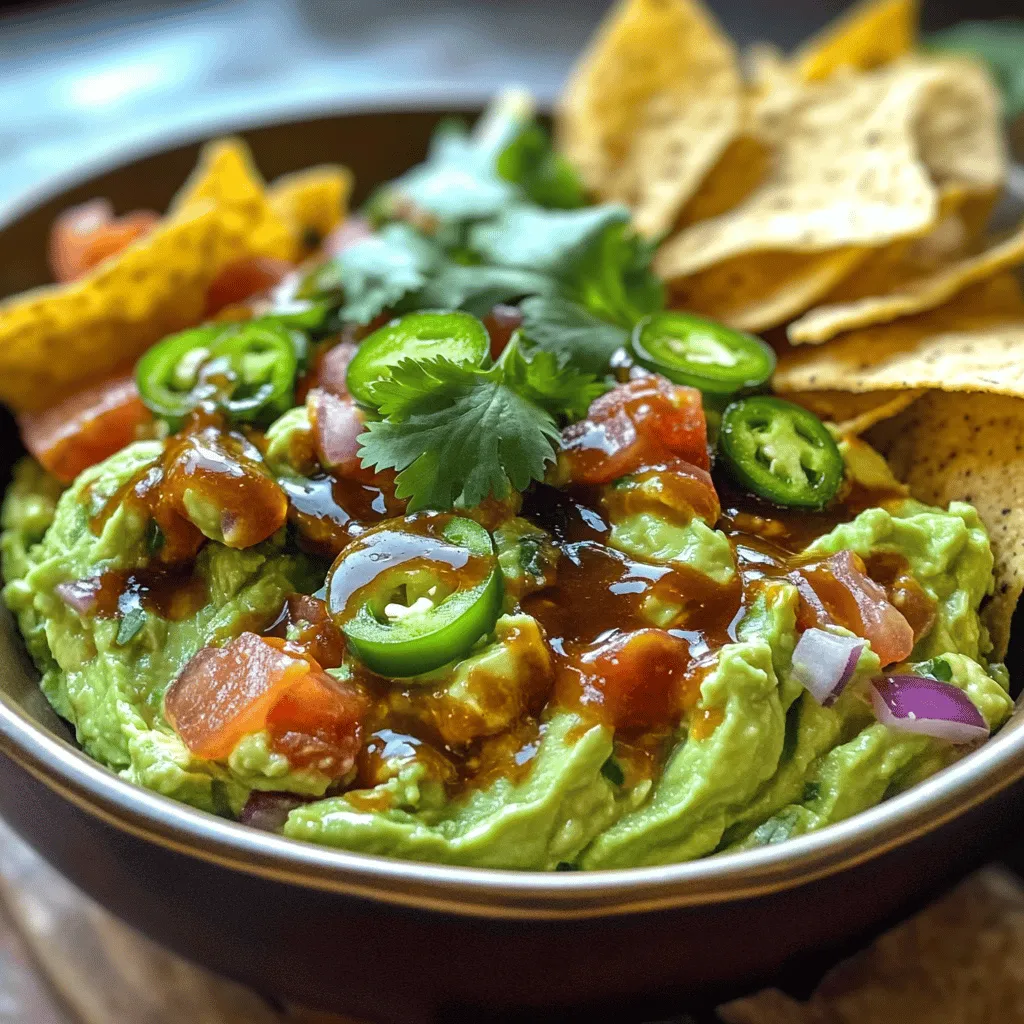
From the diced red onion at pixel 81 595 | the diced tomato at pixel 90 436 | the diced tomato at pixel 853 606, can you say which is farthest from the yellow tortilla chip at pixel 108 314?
the diced tomato at pixel 853 606

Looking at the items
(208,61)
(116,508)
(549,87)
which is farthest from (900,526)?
(208,61)

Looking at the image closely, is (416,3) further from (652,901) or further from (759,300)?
(652,901)

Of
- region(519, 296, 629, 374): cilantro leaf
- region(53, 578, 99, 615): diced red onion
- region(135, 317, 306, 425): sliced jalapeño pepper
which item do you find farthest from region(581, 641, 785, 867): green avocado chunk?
region(135, 317, 306, 425): sliced jalapeño pepper

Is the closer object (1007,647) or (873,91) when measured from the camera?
(1007,647)

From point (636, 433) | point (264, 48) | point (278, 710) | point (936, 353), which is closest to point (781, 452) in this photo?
point (636, 433)

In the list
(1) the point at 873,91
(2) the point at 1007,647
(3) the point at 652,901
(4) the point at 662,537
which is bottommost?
(2) the point at 1007,647

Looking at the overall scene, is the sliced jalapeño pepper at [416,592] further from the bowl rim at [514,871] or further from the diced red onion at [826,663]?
the diced red onion at [826,663]
